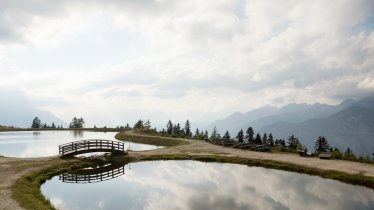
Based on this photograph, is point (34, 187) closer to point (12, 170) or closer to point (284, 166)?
point (12, 170)

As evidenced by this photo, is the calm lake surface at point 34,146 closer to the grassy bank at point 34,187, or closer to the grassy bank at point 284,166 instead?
the grassy bank at point 34,187

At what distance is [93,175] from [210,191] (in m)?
15.5

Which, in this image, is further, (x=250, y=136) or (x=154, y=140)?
(x=250, y=136)

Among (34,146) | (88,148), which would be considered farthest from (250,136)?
(88,148)

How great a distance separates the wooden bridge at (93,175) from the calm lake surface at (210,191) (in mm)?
1048

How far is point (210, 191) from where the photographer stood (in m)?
29.8

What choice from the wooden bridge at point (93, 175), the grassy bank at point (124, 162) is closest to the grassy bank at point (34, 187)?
the grassy bank at point (124, 162)

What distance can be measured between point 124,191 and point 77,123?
4730 inches

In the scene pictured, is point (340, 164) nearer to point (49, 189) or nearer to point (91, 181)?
point (91, 181)

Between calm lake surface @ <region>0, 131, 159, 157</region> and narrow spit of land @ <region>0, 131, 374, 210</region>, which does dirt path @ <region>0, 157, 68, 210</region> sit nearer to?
narrow spit of land @ <region>0, 131, 374, 210</region>

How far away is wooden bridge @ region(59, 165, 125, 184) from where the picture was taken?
3458 cm

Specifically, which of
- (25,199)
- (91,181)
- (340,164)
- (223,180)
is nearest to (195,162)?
(223,180)

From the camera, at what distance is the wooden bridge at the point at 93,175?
34584 millimetres

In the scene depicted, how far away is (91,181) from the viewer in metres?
34.2
